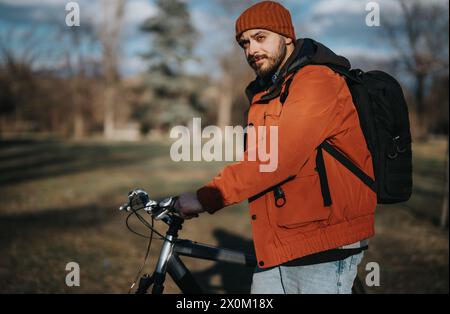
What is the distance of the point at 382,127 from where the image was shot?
7.41 feet

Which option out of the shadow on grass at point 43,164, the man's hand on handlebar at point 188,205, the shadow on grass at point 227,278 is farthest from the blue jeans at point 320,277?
the shadow on grass at point 43,164

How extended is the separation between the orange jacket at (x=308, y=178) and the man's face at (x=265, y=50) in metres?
0.22

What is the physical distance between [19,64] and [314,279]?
47527 mm

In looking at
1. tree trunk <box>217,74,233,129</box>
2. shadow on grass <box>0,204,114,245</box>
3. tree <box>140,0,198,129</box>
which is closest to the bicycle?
shadow on grass <box>0,204,114,245</box>

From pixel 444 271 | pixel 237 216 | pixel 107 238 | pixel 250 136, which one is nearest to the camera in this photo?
pixel 250 136

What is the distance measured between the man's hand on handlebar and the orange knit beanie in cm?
92

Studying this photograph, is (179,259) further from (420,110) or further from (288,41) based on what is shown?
(420,110)

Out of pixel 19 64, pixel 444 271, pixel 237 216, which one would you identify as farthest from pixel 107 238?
pixel 19 64

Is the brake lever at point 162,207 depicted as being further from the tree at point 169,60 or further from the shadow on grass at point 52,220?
the tree at point 169,60

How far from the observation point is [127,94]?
169 ft

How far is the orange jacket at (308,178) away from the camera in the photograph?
6.90 ft

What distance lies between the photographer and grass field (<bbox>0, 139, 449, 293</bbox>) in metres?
5.39

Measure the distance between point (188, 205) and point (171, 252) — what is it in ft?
1.62
